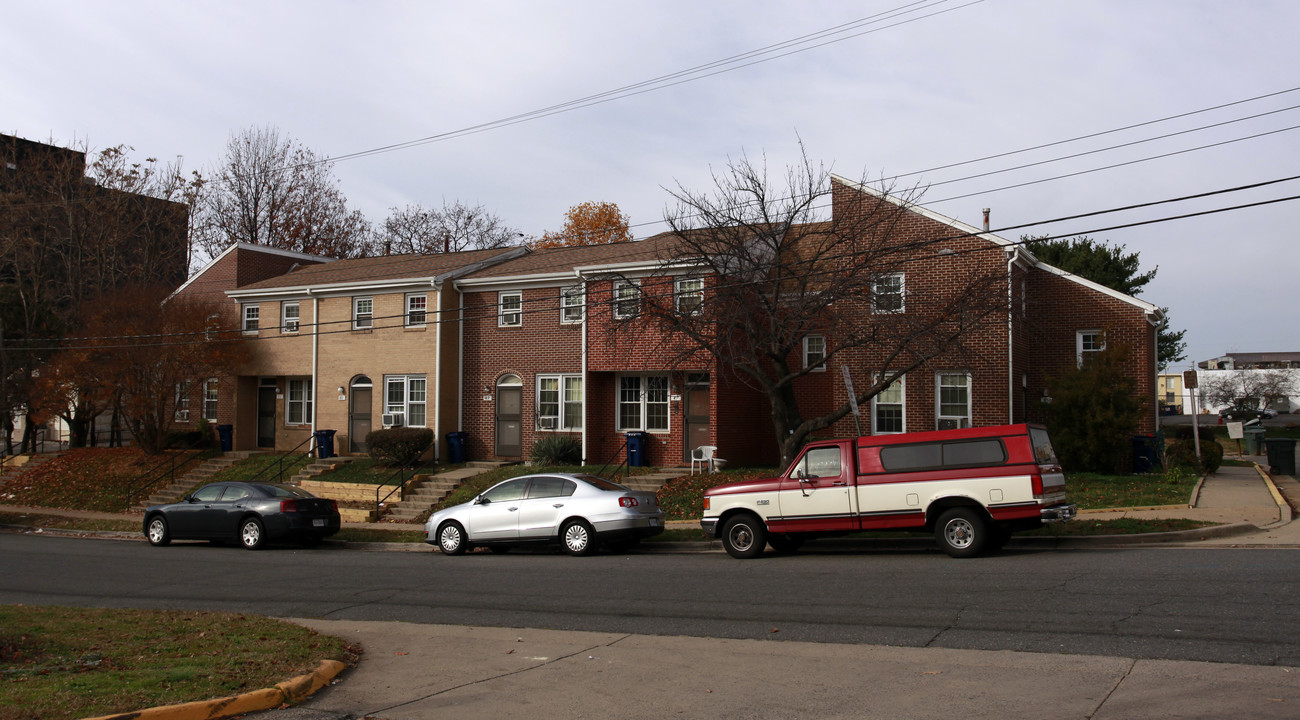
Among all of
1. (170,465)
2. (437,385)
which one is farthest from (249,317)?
(437,385)

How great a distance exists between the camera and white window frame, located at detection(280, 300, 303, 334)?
1261 inches

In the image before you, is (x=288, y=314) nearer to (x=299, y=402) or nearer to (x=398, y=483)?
(x=299, y=402)

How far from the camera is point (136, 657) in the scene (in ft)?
26.8

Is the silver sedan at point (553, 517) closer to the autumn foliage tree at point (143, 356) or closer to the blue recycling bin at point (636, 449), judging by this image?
the blue recycling bin at point (636, 449)

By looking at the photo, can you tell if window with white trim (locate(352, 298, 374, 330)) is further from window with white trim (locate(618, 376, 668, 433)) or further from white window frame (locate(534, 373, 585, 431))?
window with white trim (locate(618, 376, 668, 433))

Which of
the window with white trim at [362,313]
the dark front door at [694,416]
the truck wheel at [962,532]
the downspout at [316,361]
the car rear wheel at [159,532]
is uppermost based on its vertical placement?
the window with white trim at [362,313]

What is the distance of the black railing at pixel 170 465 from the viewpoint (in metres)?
29.1

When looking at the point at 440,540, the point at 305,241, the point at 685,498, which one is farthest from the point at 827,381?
the point at 305,241

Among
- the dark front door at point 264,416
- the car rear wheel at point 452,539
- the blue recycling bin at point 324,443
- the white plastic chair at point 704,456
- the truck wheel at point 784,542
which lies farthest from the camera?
the dark front door at point 264,416

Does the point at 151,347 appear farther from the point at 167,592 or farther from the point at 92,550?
the point at 167,592

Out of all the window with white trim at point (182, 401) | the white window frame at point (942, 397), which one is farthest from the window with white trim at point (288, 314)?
the white window frame at point (942, 397)

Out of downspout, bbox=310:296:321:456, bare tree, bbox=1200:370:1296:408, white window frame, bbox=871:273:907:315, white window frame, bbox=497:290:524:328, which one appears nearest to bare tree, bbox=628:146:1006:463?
white window frame, bbox=871:273:907:315

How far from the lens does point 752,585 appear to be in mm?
12297

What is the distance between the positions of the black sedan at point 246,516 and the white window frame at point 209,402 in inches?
557
